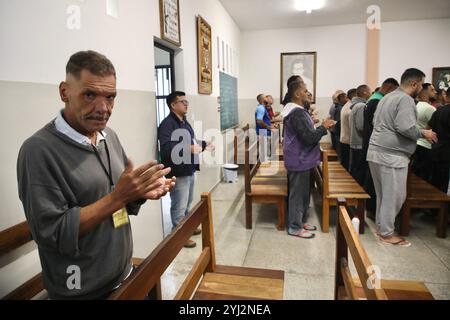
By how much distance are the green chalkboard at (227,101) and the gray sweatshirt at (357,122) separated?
2166 millimetres

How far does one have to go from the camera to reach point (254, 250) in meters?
2.97

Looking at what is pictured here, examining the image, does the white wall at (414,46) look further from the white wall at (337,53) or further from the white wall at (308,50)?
the white wall at (308,50)

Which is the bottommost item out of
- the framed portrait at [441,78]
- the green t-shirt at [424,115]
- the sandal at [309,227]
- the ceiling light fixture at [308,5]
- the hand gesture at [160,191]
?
the sandal at [309,227]

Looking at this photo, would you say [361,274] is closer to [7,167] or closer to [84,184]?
[84,184]

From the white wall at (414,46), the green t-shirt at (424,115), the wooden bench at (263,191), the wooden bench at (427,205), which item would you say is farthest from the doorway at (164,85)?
the white wall at (414,46)

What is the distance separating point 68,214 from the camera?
0.92 meters

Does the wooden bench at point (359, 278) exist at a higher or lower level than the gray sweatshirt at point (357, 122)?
lower

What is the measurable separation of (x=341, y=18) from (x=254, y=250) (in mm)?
5740

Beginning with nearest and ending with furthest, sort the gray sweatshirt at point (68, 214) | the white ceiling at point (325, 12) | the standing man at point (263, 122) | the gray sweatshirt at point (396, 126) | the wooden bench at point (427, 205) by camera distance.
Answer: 1. the gray sweatshirt at point (68, 214)
2. the gray sweatshirt at point (396, 126)
3. the wooden bench at point (427, 205)
4. the white ceiling at point (325, 12)
5. the standing man at point (263, 122)

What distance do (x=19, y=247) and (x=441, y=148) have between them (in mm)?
3915

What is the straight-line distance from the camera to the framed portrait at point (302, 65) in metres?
7.36

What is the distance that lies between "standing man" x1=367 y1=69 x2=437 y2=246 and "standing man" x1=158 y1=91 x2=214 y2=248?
1.68 metres

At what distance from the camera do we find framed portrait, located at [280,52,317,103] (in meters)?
7.36

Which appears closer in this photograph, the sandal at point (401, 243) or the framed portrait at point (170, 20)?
the framed portrait at point (170, 20)
